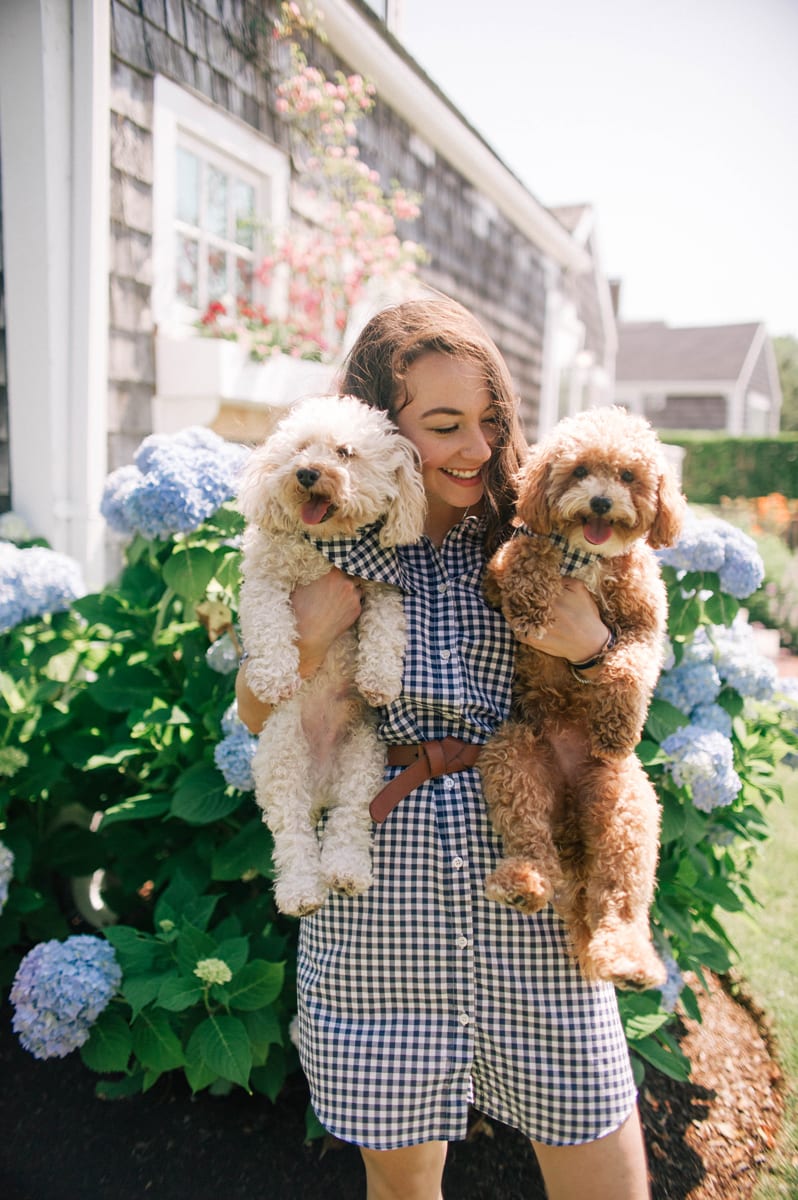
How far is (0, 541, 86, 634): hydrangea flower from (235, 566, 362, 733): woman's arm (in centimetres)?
102

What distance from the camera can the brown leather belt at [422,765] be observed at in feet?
4.94

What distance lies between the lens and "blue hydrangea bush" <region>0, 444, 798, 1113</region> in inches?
76.7

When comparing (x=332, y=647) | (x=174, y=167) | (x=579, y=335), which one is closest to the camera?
(x=332, y=647)

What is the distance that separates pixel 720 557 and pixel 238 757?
1264mm

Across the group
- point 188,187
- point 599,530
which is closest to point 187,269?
point 188,187

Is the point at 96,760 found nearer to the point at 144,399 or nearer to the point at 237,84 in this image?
the point at 144,399

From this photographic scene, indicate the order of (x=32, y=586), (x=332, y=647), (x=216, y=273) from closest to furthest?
(x=332, y=647) → (x=32, y=586) → (x=216, y=273)

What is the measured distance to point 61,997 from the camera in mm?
1889

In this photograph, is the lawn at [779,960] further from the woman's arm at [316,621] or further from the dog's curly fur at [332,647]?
the woman's arm at [316,621]

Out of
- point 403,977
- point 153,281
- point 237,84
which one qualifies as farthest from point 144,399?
point 403,977

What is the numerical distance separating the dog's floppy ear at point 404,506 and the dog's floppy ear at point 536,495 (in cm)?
19

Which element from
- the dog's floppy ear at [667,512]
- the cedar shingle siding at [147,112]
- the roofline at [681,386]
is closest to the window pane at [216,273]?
the cedar shingle siding at [147,112]

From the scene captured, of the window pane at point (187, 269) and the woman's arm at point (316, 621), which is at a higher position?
the window pane at point (187, 269)

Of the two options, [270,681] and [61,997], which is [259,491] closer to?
[270,681]
